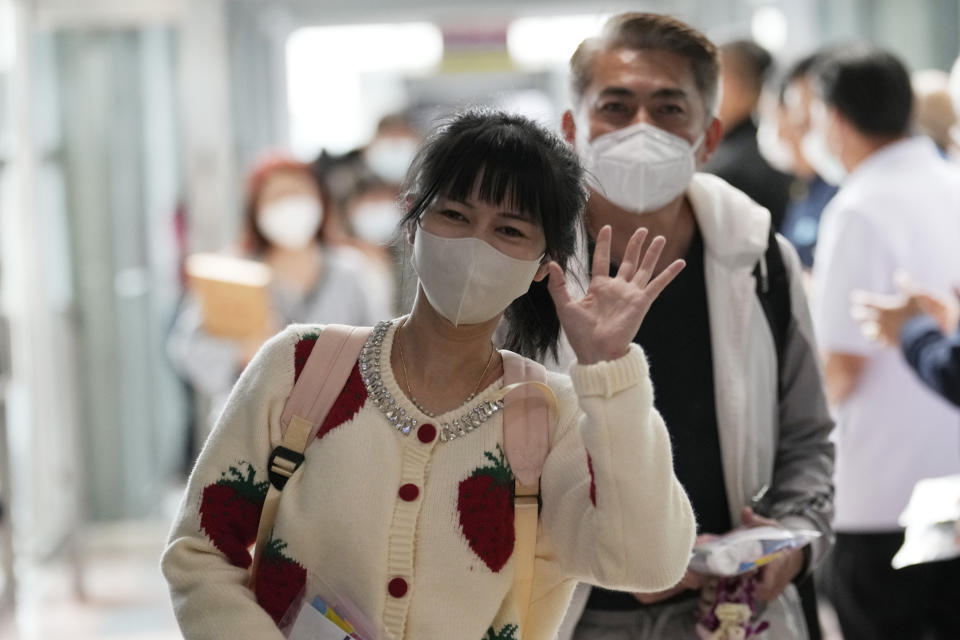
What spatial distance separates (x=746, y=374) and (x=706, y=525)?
0.29m

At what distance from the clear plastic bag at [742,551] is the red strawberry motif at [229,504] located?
0.79 metres

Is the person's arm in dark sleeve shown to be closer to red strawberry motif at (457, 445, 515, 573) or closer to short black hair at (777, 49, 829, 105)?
short black hair at (777, 49, 829, 105)

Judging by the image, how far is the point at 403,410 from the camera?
1.82 m

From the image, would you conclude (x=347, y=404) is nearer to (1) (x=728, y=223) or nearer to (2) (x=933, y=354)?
(1) (x=728, y=223)

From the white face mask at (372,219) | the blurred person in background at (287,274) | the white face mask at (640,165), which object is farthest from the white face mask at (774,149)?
the white face mask at (640,165)

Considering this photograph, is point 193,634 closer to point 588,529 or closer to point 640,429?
point 588,529

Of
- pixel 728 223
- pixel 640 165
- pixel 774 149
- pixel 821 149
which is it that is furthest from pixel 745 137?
pixel 774 149

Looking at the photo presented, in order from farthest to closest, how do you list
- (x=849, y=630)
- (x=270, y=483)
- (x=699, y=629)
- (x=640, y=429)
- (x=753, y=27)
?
(x=753, y=27), (x=849, y=630), (x=699, y=629), (x=270, y=483), (x=640, y=429)

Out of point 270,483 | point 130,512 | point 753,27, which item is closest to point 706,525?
point 270,483

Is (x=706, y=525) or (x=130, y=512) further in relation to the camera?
(x=130, y=512)

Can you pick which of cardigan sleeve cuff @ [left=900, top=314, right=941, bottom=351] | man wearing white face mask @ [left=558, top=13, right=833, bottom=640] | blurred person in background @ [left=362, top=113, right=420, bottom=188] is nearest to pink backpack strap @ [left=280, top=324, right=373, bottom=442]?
man wearing white face mask @ [left=558, top=13, right=833, bottom=640]

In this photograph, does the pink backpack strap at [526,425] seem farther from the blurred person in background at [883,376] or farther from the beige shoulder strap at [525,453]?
the blurred person in background at [883,376]

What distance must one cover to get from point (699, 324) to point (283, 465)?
0.91 meters

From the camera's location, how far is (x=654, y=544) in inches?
68.4
